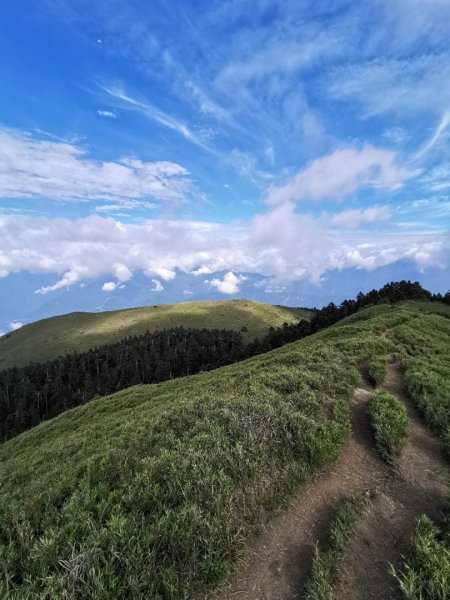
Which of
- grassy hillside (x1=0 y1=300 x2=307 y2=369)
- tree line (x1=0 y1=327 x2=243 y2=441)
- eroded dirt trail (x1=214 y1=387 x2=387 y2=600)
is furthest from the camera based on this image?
grassy hillside (x1=0 y1=300 x2=307 y2=369)

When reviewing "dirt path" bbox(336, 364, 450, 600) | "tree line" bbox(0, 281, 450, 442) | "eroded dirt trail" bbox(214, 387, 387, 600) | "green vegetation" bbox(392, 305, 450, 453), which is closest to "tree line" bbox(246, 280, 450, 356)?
"tree line" bbox(0, 281, 450, 442)

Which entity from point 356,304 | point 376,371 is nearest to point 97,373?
point 356,304

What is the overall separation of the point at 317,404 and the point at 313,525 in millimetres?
5345

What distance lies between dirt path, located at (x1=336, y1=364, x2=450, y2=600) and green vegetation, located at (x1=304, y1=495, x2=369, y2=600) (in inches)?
6.6

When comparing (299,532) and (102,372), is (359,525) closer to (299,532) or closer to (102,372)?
(299,532)

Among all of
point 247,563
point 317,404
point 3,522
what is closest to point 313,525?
point 247,563

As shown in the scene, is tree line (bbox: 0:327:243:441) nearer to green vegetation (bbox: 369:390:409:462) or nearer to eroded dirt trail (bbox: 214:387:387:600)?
green vegetation (bbox: 369:390:409:462)

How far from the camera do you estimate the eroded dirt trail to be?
6.27m

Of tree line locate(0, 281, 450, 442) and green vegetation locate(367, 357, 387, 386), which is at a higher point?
green vegetation locate(367, 357, 387, 386)

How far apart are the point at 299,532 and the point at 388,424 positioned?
5.99m

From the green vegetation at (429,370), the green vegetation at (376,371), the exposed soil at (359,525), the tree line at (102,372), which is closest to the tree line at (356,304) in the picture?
the tree line at (102,372)

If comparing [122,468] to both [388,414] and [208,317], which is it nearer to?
[388,414]

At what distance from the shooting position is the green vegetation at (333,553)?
580 centimetres

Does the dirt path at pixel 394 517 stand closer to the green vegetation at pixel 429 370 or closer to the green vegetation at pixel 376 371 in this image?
the green vegetation at pixel 429 370
